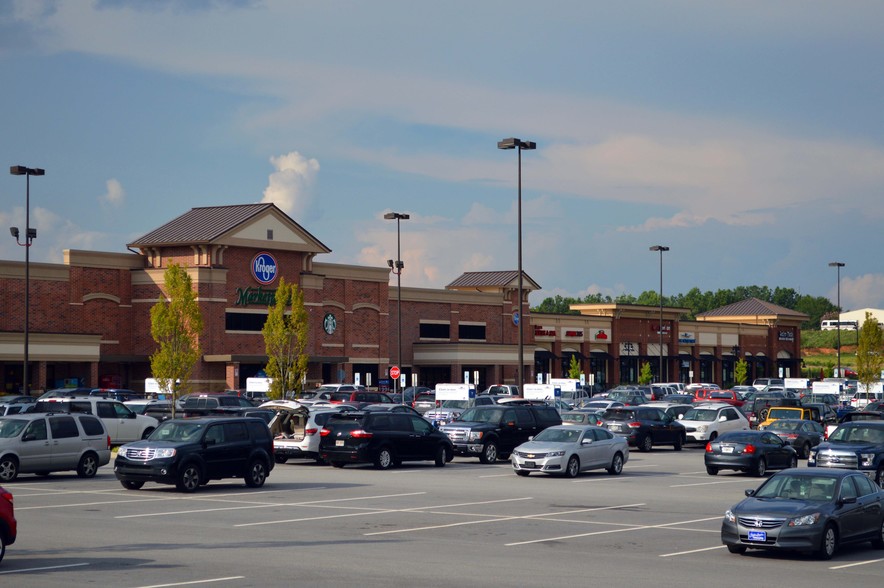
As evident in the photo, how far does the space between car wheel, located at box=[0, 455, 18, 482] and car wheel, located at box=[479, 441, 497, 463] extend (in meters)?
15.0

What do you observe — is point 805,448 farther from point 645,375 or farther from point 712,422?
point 645,375

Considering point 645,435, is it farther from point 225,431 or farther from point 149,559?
point 149,559

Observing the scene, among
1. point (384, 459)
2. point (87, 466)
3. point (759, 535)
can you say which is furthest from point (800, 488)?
point (87, 466)

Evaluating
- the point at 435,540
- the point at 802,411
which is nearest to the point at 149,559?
the point at 435,540

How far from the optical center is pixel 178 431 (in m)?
28.2

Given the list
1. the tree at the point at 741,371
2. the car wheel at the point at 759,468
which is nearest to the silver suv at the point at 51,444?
the car wheel at the point at 759,468

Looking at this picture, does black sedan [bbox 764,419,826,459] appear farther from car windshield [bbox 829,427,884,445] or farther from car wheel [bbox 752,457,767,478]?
car windshield [bbox 829,427,884,445]

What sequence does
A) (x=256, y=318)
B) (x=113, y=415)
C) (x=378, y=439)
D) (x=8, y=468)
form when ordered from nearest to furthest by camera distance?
(x=8, y=468), (x=378, y=439), (x=113, y=415), (x=256, y=318)

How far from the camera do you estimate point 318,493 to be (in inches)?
1098

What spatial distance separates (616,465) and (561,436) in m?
2.01

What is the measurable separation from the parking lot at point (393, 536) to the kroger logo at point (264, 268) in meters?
45.8

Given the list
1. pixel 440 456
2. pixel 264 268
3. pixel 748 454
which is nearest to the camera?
pixel 748 454

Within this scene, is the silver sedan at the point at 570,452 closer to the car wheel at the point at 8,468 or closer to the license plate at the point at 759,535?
the car wheel at the point at 8,468

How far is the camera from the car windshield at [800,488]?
18.9m
